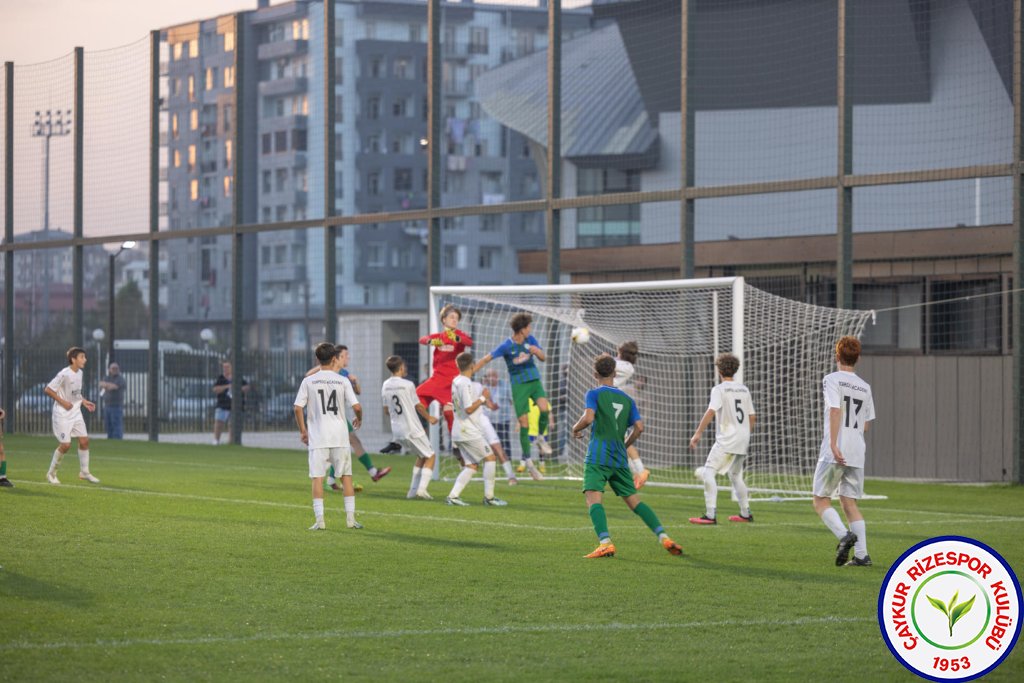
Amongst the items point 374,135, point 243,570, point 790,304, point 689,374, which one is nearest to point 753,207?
point 689,374

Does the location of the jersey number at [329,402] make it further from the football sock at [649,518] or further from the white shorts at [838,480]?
the white shorts at [838,480]

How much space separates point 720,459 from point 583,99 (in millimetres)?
37793

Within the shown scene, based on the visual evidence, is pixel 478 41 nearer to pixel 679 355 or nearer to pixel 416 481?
pixel 679 355

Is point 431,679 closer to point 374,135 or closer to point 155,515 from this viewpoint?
point 155,515

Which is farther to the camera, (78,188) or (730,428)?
(78,188)

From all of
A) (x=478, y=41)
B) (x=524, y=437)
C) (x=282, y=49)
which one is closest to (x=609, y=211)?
(x=478, y=41)

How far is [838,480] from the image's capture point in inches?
470

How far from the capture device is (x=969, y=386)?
22.9 m

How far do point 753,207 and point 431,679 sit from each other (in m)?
29.0

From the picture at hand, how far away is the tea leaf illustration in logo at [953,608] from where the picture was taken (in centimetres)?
652

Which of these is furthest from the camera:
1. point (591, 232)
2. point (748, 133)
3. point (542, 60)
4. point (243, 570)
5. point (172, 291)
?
point (172, 291)

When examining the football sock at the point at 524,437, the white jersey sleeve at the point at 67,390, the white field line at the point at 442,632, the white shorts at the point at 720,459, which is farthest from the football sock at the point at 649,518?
the white jersey sleeve at the point at 67,390

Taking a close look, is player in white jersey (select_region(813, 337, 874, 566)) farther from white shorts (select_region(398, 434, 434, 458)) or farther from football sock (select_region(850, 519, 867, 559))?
white shorts (select_region(398, 434, 434, 458))

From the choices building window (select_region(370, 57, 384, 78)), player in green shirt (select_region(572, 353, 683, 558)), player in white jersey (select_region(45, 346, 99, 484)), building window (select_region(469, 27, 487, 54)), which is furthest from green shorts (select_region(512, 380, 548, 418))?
building window (select_region(370, 57, 384, 78))
